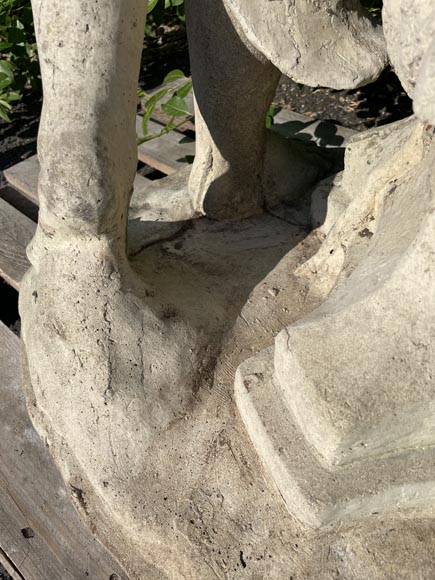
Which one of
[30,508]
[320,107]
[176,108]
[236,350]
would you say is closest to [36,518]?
[30,508]

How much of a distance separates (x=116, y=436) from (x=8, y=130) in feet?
6.31

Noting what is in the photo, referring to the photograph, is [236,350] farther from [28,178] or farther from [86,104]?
[28,178]

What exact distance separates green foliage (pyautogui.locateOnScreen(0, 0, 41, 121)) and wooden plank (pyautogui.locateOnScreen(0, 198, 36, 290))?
279 mm

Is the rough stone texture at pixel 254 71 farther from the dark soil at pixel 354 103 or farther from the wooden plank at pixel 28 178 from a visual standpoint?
the dark soil at pixel 354 103

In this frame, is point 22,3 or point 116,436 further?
point 22,3

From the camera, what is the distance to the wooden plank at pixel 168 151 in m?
1.79

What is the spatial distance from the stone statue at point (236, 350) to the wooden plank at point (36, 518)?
0.17m

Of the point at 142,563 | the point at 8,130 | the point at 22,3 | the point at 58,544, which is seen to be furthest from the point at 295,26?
the point at 8,130

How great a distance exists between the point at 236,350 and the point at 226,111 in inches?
15.7

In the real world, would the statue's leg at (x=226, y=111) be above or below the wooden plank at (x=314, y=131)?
above

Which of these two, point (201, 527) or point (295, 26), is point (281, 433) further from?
point (295, 26)

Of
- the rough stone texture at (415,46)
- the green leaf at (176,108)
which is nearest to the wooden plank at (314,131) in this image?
the green leaf at (176,108)

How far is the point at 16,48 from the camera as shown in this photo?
2.03 meters

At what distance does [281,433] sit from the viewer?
803mm
